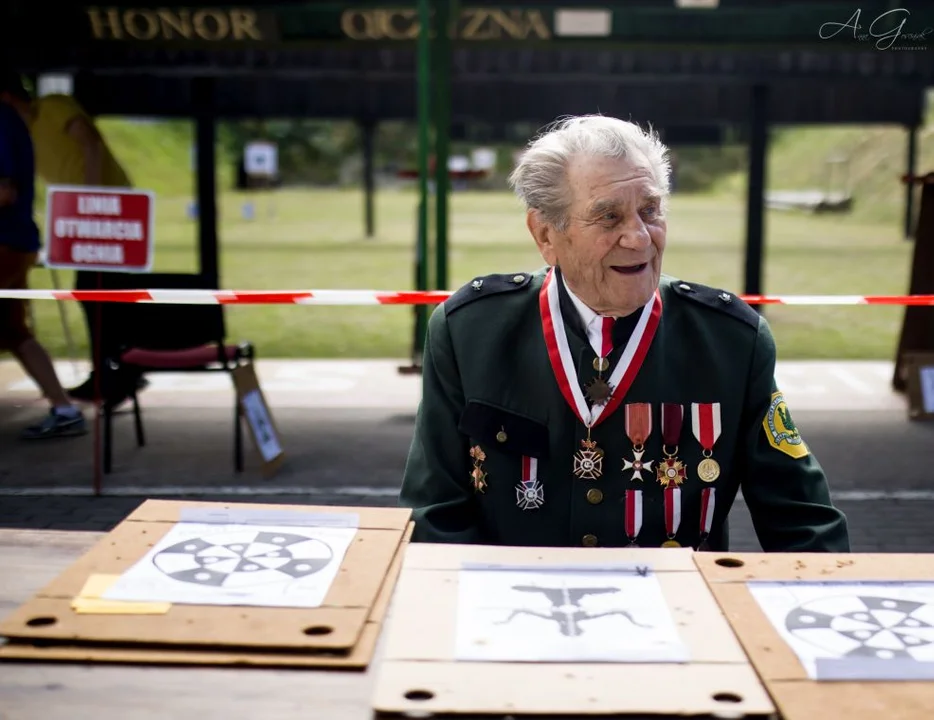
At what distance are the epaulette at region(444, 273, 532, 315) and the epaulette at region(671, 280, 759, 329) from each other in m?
0.35

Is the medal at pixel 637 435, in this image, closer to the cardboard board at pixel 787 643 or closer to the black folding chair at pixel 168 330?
the cardboard board at pixel 787 643

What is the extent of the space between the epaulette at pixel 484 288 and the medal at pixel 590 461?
411 millimetres

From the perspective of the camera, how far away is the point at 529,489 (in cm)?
257

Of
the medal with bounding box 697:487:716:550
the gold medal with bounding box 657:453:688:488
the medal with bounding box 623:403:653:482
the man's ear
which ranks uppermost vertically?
the man's ear

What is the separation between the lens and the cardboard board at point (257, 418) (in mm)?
6070

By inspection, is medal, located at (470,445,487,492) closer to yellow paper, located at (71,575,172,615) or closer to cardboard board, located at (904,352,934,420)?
yellow paper, located at (71,575,172,615)

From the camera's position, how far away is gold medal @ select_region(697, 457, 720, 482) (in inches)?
100

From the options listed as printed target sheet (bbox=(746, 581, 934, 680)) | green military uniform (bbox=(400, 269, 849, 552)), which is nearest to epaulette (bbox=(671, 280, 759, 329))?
green military uniform (bbox=(400, 269, 849, 552))

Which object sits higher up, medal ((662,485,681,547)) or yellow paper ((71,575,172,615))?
yellow paper ((71,575,172,615))

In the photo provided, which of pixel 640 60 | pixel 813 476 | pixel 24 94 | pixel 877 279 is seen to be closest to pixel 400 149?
pixel 877 279

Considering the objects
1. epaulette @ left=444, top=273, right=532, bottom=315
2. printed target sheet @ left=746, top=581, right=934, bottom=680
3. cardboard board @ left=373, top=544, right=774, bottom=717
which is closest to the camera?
cardboard board @ left=373, top=544, right=774, bottom=717

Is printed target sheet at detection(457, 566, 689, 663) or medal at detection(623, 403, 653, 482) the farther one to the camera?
medal at detection(623, 403, 653, 482)

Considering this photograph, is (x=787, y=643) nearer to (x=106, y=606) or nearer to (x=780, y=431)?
(x=106, y=606)

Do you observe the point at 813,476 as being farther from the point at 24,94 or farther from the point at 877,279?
the point at 877,279
